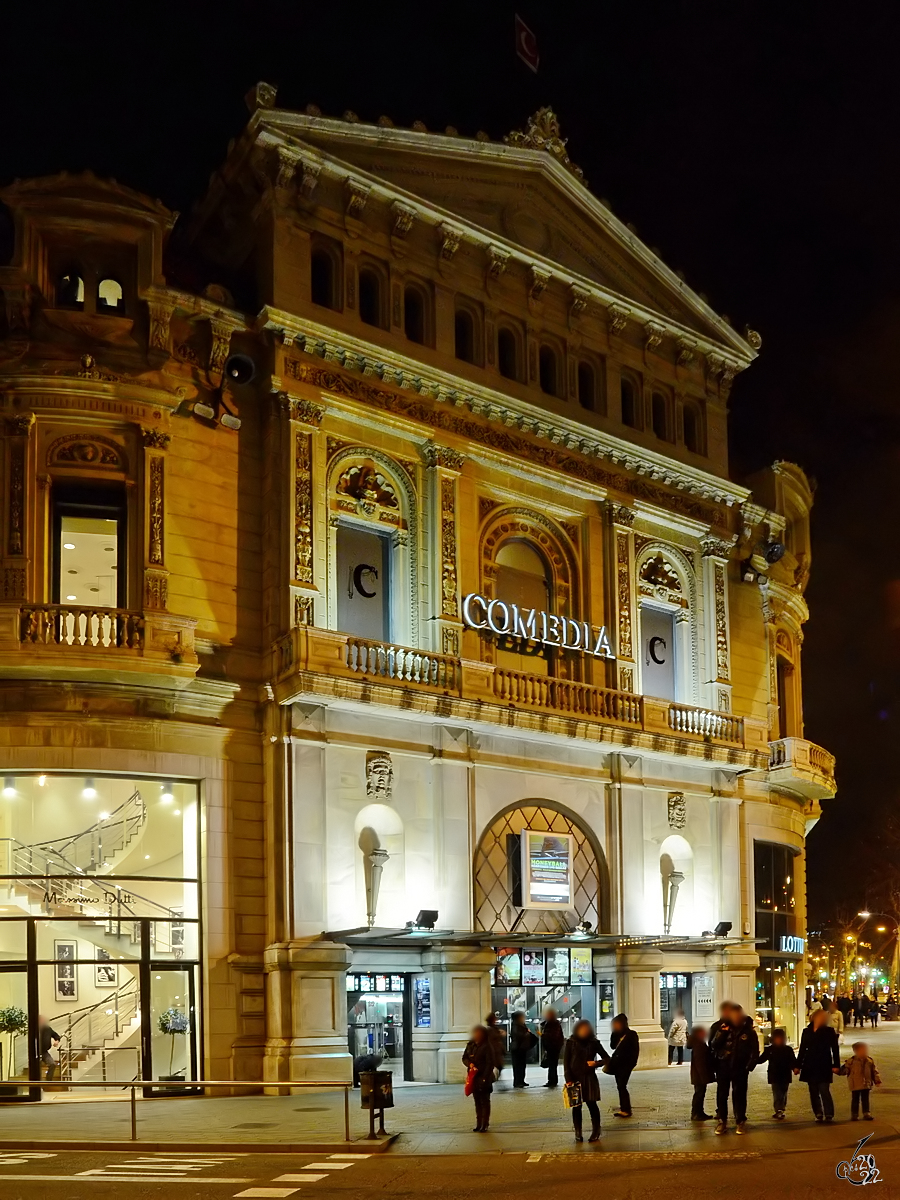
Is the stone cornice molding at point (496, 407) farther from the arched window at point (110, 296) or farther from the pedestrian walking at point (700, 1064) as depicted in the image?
the pedestrian walking at point (700, 1064)

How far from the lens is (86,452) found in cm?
3144

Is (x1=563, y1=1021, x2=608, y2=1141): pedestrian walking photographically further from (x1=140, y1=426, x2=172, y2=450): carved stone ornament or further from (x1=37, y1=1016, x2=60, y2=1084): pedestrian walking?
(x1=140, y1=426, x2=172, y2=450): carved stone ornament

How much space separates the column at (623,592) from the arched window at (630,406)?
3147 mm

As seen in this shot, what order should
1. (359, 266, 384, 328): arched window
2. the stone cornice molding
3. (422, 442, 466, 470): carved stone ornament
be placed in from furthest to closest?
(359, 266, 384, 328): arched window → (422, 442, 466, 470): carved stone ornament → the stone cornice molding

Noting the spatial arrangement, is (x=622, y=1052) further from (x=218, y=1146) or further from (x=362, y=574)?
(x=362, y=574)

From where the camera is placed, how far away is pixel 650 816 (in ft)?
128

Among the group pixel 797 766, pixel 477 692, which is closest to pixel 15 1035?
pixel 477 692

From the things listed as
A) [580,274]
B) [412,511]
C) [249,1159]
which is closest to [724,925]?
[412,511]

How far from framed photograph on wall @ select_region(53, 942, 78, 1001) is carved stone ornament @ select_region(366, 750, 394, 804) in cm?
741

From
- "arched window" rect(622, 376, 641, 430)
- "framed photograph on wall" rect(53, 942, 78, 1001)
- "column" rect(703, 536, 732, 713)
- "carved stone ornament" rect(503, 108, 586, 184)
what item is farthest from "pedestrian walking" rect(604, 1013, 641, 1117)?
"carved stone ornament" rect(503, 108, 586, 184)

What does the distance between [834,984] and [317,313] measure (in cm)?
14398

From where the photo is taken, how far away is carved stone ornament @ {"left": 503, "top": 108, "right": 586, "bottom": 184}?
4009cm

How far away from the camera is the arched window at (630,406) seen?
138ft

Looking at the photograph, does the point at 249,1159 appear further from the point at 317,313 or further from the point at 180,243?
the point at 180,243
